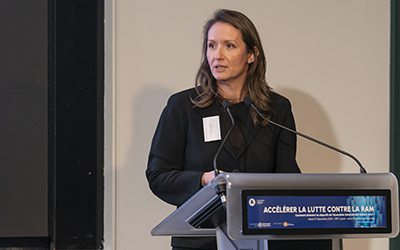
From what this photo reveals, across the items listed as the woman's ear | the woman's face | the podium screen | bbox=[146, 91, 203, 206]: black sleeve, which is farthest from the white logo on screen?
the woman's ear

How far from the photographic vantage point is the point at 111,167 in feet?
7.91

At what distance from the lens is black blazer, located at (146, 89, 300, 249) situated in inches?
63.0

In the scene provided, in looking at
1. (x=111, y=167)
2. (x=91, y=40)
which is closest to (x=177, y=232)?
(x=111, y=167)

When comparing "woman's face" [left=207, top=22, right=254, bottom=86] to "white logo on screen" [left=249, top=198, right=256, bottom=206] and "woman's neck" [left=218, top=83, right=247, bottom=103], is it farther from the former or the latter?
"white logo on screen" [left=249, top=198, right=256, bottom=206]

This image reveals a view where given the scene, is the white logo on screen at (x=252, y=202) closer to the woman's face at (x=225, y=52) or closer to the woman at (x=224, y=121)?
the woman at (x=224, y=121)

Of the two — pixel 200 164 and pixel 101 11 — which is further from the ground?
pixel 101 11

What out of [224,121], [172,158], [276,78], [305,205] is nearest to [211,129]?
[224,121]

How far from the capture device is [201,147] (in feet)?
5.35

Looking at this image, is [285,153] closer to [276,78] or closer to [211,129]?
[211,129]

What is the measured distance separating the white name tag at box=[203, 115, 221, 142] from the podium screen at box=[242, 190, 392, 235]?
28.9 inches

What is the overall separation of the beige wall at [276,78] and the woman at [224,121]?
0.71 meters

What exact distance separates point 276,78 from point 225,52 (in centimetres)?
97
